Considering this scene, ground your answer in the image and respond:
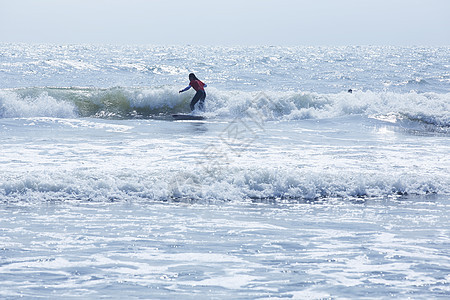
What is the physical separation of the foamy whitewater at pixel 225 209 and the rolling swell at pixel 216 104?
2.00 meters

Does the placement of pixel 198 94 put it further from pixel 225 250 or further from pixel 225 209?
pixel 225 250

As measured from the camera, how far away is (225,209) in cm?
849

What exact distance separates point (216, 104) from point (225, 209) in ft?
48.9

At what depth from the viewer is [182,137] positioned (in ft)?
50.1

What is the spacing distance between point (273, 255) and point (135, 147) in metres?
7.60

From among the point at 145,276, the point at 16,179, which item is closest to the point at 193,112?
the point at 16,179

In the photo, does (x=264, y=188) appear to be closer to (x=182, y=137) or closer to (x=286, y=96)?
(x=182, y=137)

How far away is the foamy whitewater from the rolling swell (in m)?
2.00

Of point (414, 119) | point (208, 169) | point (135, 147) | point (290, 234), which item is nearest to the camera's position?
point (290, 234)

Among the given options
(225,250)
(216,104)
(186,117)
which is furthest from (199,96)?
(225,250)

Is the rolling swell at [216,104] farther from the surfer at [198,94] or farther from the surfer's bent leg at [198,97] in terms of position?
the surfer's bent leg at [198,97]

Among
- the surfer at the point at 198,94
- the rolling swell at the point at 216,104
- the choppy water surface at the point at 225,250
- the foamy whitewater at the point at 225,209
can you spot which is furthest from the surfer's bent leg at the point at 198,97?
the choppy water surface at the point at 225,250

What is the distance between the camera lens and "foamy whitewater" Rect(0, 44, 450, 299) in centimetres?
548

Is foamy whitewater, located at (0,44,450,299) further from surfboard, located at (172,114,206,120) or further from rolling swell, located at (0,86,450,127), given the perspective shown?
rolling swell, located at (0,86,450,127)
